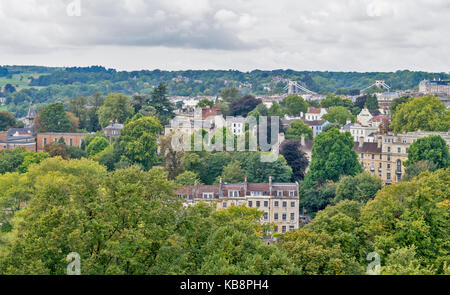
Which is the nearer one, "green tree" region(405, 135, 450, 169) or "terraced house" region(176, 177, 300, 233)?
"terraced house" region(176, 177, 300, 233)

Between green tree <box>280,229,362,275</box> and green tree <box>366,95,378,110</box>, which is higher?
green tree <box>366,95,378,110</box>

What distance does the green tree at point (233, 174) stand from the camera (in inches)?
1988

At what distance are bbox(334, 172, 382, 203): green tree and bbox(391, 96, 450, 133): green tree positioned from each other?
1928 centimetres

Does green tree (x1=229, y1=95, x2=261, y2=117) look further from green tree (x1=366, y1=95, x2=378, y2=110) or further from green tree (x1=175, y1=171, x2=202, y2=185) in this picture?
green tree (x1=175, y1=171, x2=202, y2=185)

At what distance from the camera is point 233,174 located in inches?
1999

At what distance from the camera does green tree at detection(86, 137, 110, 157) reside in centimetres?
6431

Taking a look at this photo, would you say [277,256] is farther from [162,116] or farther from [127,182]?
[162,116]

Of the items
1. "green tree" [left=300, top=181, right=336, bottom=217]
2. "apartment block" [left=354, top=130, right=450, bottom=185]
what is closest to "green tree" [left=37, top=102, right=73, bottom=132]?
"apartment block" [left=354, top=130, right=450, bottom=185]

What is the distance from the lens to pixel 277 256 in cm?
2039

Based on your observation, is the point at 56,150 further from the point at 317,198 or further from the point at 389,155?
the point at 389,155

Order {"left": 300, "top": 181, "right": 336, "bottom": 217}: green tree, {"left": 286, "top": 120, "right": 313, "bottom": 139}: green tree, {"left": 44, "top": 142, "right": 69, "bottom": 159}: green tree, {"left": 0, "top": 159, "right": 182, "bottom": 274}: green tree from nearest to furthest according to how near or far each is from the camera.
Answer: {"left": 0, "top": 159, "right": 182, "bottom": 274}: green tree → {"left": 300, "top": 181, "right": 336, "bottom": 217}: green tree → {"left": 44, "top": 142, "right": 69, "bottom": 159}: green tree → {"left": 286, "top": 120, "right": 313, "bottom": 139}: green tree

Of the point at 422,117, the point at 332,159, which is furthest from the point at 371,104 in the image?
the point at 332,159

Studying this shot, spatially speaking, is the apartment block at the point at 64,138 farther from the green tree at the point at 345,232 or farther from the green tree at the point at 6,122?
the green tree at the point at 345,232
